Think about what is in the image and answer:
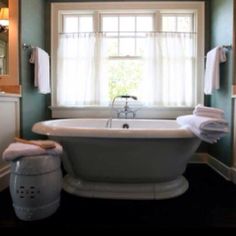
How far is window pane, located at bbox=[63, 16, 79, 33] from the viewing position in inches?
129

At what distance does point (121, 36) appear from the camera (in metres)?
3.24

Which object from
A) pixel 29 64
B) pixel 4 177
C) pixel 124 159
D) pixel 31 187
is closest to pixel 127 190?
pixel 124 159

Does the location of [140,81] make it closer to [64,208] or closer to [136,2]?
[136,2]

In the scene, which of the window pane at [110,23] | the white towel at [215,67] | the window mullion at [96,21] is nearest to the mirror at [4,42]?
the window mullion at [96,21]

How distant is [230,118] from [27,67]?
2.31m

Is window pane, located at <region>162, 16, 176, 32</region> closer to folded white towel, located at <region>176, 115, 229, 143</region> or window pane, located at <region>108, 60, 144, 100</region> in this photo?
window pane, located at <region>108, 60, 144, 100</region>

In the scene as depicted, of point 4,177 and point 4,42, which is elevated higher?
point 4,42

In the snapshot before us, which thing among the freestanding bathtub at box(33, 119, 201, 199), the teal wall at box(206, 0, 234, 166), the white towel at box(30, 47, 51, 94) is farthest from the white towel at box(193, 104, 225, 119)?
the white towel at box(30, 47, 51, 94)

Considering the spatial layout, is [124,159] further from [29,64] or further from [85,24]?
[85,24]

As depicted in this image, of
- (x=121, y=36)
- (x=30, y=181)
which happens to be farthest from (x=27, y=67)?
(x=30, y=181)

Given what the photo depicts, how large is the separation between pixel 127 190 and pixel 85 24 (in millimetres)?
2348

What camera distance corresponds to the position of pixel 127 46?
3.26 meters

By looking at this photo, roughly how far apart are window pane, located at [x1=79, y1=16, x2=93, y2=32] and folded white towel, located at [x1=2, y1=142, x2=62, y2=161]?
2.08 metres

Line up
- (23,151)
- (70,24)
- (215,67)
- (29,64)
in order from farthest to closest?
1. (70,24)
2. (29,64)
3. (215,67)
4. (23,151)
